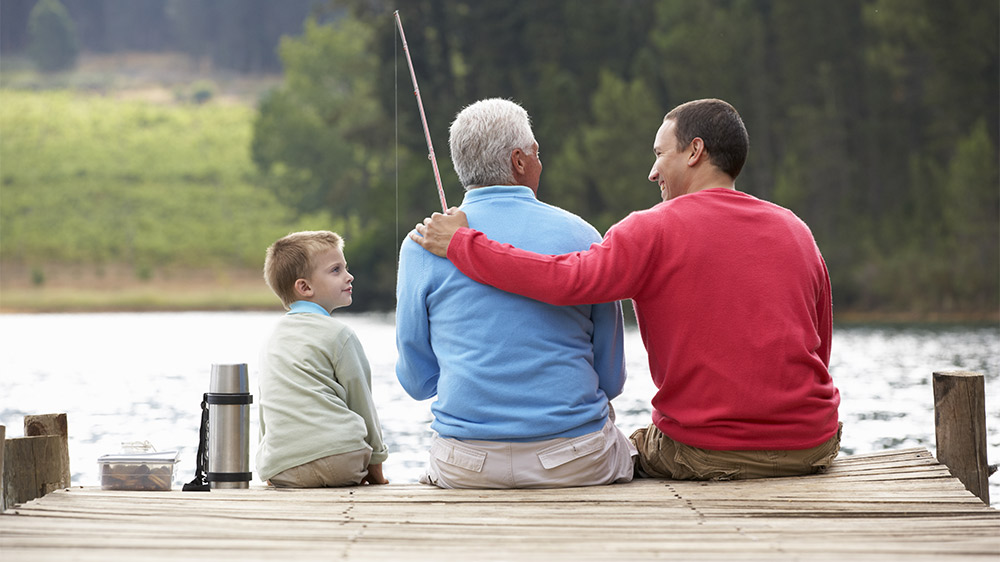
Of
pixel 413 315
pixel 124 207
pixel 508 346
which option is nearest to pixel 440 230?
pixel 413 315

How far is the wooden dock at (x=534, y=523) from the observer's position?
2248 millimetres

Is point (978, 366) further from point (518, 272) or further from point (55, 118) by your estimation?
point (55, 118)

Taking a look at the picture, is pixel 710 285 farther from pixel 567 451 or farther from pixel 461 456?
pixel 461 456

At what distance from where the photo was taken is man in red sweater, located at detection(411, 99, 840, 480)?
9.23 feet

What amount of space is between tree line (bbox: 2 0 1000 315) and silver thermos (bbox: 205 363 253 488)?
25.7 metres

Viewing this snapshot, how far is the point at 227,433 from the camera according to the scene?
3359 mm

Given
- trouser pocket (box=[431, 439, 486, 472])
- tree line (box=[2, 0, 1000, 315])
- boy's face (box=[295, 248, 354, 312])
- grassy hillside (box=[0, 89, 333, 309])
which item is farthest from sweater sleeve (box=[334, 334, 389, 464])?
grassy hillside (box=[0, 89, 333, 309])

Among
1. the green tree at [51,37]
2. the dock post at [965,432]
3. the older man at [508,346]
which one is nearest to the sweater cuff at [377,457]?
the older man at [508,346]

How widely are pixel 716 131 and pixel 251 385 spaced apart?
→ 14281 mm

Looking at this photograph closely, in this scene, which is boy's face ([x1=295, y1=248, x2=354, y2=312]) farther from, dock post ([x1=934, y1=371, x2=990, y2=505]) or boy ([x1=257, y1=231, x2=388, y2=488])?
dock post ([x1=934, y1=371, x2=990, y2=505])

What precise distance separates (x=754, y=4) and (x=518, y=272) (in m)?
31.5

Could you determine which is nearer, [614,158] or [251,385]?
[251,385]

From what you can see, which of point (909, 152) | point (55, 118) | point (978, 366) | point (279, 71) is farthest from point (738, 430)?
point (279, 71)

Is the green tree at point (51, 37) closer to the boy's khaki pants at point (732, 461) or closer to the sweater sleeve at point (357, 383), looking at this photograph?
the sweater sleeve at point (357, 383)
